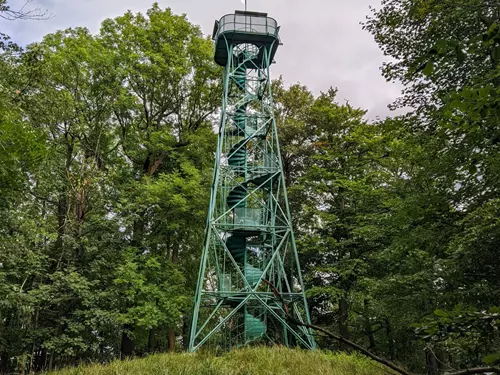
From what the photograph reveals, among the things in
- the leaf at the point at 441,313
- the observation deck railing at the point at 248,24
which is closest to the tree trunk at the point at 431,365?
the leaf at the point at 441,313

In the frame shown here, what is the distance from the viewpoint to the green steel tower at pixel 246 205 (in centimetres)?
1062

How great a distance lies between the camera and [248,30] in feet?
43.7

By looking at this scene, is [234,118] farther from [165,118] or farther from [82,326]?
[82,326]

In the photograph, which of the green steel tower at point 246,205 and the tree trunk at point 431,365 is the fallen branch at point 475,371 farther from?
the green steel tower at point 246,205

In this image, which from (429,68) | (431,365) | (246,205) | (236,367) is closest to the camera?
(429,68)

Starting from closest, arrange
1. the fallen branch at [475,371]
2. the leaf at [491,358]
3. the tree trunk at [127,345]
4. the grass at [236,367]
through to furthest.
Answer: the fallen branch at [475,371] < the leaf at [491,358] < the grass at [236,367] < the tree trunk at [127,345]

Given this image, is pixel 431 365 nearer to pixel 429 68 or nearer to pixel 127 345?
pixel 429 68

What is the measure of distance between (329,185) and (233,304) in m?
7.00

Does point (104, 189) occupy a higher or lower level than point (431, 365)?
higher

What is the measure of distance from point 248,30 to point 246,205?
21.1 feet

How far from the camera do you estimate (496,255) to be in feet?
22.3

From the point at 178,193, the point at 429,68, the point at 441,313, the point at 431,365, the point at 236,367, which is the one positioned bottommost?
the point at 431,365

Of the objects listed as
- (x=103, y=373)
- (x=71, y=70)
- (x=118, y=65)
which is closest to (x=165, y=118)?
(x=118, y=65)

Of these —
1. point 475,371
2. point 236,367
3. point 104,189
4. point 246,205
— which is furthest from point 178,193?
point 475,371
